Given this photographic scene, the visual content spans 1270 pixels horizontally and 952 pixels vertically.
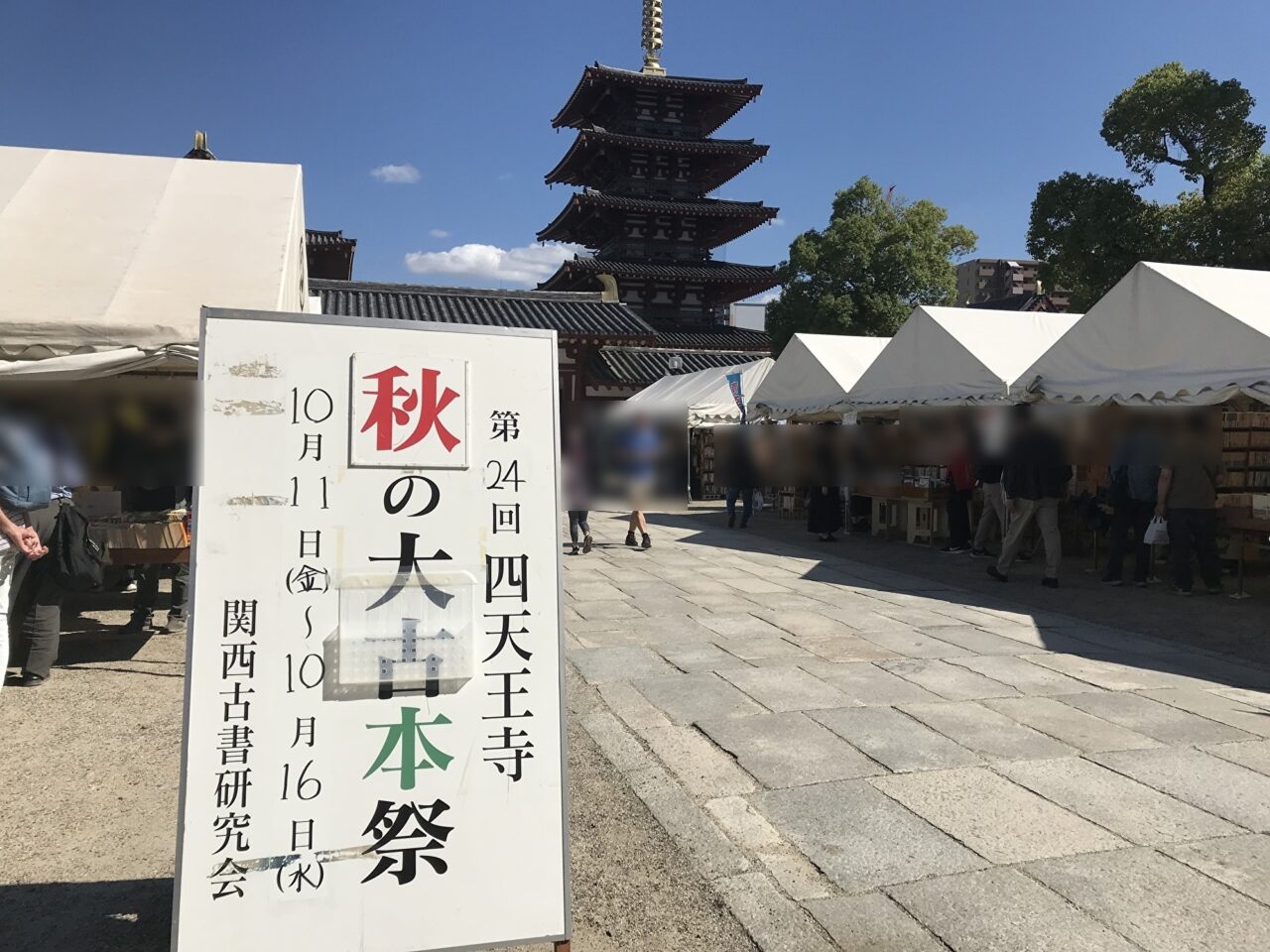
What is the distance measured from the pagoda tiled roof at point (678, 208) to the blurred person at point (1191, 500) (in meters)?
19.0

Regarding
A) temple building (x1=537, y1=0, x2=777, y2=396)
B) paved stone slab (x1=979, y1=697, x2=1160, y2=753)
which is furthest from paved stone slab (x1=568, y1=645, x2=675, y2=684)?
temple building (x1=537, y1=0, x2=777, y2=396)

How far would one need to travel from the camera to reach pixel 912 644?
5613mm

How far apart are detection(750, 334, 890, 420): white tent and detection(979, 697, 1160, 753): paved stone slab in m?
7.33

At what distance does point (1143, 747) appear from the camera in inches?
146

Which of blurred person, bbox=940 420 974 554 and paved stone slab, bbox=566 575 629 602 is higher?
blurred person, bbox=940 420 974 554

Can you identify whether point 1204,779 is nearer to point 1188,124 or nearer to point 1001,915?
point 1001,915

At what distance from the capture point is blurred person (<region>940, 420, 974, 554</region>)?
32.0ft

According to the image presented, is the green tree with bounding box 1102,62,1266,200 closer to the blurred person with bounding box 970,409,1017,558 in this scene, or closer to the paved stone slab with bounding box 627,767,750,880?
the blurred person with bounding box 970,409,1017,558

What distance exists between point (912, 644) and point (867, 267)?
21.2 metres

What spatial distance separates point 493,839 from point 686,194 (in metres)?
25.9

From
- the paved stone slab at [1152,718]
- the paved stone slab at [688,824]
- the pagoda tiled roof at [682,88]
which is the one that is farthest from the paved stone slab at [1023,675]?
the pagoda tiled roof at [682,88]

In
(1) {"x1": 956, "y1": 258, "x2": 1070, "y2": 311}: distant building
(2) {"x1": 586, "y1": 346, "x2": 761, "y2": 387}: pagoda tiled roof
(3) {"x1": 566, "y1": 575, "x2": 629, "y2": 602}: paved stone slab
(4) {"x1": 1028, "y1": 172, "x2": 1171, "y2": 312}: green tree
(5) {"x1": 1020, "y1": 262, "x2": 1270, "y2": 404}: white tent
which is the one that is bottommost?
(3) {"x1": 566, "y1": 575, "x2": 629, "y2": 602}: paved stone slab

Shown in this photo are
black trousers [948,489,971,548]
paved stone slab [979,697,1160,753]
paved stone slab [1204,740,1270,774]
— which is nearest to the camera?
paved stone slab [1204,740,1270,774]

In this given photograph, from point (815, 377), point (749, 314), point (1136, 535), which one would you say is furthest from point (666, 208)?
point (1136, 535)
